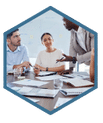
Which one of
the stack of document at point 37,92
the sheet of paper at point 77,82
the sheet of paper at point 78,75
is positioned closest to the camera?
the stack of document at point 37,92

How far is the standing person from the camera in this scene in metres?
1.93

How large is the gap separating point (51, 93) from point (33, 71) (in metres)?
0.88

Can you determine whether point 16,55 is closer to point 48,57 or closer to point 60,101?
point 48,57

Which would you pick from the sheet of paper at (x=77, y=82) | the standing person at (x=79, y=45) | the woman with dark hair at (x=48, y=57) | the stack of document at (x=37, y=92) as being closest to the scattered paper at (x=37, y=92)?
the stack of document at (x=37, y=92)

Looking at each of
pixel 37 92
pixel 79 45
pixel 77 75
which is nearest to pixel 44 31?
pixel 79 45

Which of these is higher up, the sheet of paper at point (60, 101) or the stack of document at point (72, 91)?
the stack of document at point (72, 91)

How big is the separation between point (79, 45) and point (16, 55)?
3.76 feet

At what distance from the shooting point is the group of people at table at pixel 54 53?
6.44ft

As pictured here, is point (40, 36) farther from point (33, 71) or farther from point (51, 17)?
point (33, 71)

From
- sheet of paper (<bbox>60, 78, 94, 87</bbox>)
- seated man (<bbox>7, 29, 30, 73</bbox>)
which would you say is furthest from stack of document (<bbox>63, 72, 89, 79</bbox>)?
seated man (<bbox>7, 29, 30, 73</bbox>)

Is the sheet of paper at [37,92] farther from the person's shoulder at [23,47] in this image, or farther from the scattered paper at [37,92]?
the person's shoulder at [23,47]

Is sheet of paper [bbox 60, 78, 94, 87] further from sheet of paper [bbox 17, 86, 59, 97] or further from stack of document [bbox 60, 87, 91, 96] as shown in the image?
sheet of paper [bbox 17, 86, 59, 97]

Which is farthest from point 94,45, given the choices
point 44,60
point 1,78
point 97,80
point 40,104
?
point 1,78

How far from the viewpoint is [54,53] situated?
6.87 ft
